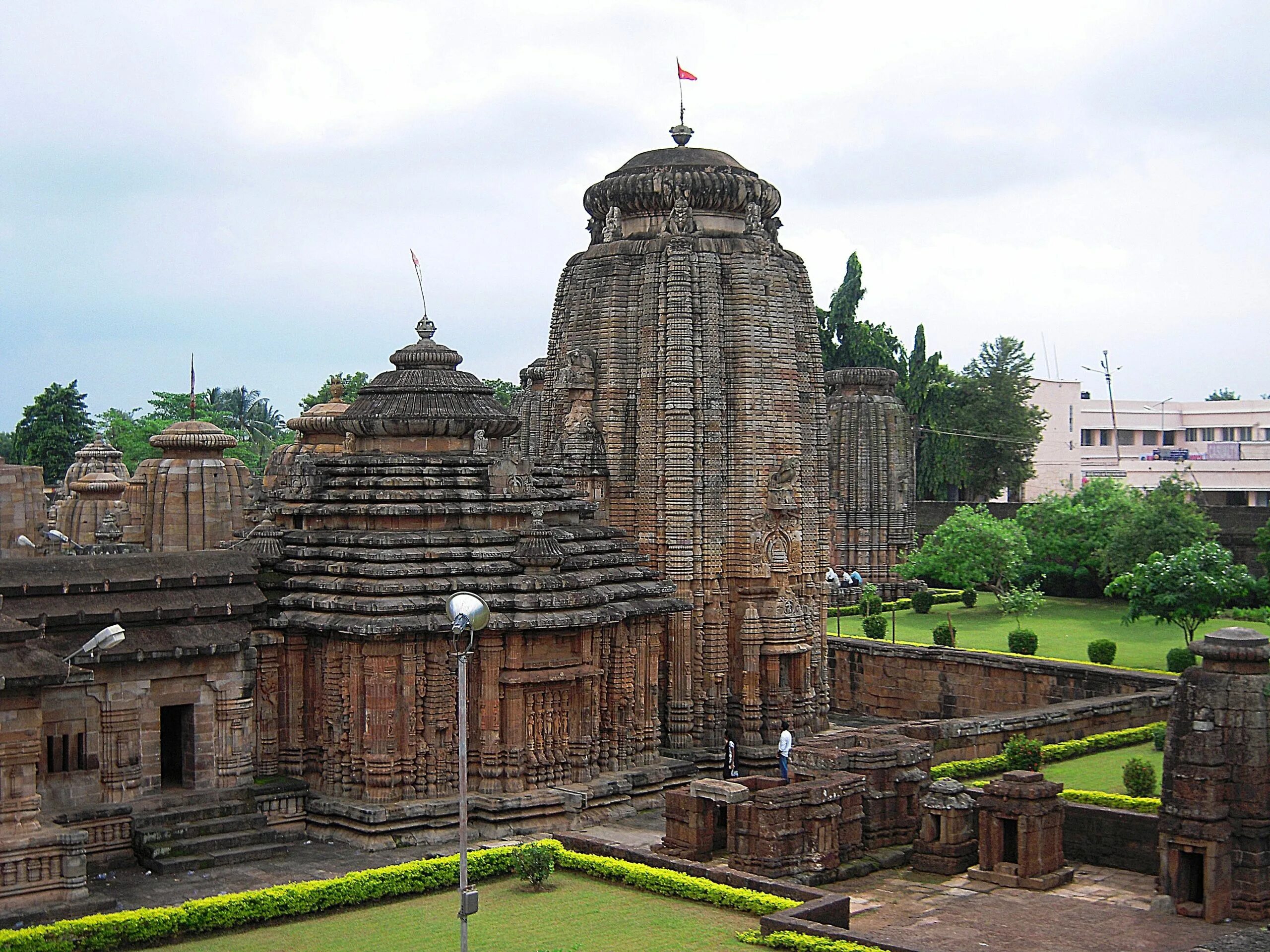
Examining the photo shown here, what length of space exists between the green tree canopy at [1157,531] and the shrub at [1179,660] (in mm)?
10918

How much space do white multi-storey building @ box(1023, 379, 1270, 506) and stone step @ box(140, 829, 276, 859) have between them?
176 feet

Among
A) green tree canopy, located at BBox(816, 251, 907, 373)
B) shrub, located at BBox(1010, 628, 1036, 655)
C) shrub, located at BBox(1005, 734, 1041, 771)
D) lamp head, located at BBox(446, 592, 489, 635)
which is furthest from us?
green tree canopy, located at BBox(816, 251, 907, 373)

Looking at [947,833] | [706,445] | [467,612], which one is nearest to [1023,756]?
[947,833]

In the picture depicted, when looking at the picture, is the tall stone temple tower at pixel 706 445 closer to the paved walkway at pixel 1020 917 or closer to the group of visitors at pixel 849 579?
the paved walkway at pixel 1020 917

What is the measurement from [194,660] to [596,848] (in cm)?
711

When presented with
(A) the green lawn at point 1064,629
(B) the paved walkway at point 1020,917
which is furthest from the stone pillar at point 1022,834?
(A) the green lawn at point 1064,629

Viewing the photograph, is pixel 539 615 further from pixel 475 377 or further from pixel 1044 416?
pixel 1044 416

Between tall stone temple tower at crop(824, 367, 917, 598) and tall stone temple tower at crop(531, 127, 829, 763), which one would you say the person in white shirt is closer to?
tall stone temple tower at crop(531, 127, 829, 763)

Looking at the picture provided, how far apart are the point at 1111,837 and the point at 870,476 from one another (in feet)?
108

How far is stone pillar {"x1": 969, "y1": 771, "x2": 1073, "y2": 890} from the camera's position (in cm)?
2212

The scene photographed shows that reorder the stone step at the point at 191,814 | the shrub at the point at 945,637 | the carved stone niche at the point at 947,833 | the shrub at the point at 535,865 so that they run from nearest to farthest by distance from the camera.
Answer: the shrub at the point at 535,865, the stone step at the point at 191,814, the carved stone niche at the point at 947,833, the shrub at the point at 945,637

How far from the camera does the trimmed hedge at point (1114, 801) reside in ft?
79.5

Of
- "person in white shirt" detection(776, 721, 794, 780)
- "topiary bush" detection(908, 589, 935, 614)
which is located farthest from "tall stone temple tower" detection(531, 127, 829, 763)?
"topiary bush" detection(908, 589, 935, 614)

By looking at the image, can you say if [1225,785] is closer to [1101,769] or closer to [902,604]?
[1101,769]
